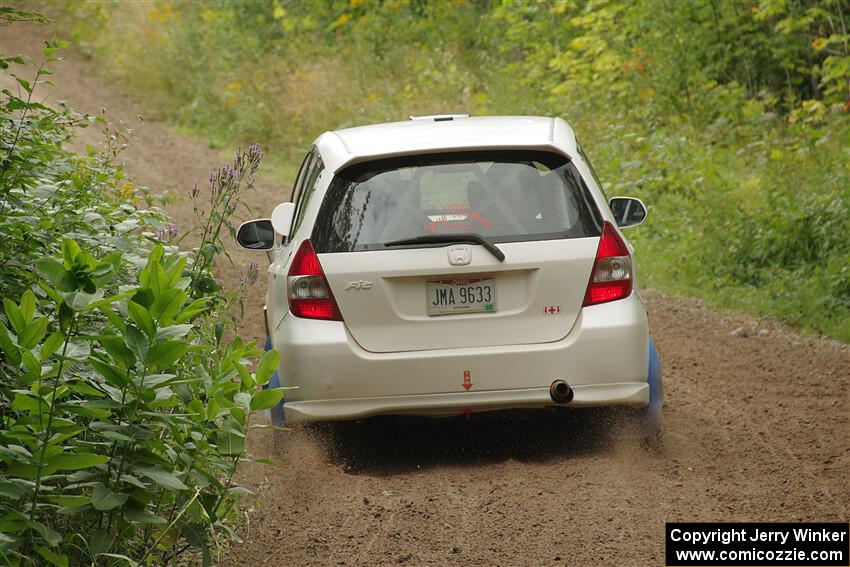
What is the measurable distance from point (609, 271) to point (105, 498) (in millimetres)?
3085

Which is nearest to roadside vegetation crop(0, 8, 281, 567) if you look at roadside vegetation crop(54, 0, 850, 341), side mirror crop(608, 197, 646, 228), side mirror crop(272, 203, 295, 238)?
side mirror crop(272, 203, 295, 238)

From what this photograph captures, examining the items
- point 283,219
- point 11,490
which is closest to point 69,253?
point 11,490

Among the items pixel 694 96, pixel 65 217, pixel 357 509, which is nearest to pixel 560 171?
pixel 357 509

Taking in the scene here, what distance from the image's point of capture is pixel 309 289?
246 inches

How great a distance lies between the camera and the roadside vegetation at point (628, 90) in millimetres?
11789

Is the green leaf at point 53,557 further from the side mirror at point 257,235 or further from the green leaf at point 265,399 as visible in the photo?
the side mirror at point 257,235

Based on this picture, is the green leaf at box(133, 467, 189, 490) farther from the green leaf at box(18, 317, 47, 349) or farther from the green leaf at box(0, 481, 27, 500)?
the green leaf at box(18, 317, 47, 349)

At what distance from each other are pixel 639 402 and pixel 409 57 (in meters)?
17.2

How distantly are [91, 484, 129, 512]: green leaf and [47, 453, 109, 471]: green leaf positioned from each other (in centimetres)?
19

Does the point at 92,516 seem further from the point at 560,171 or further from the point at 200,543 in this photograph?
the point at 560,171

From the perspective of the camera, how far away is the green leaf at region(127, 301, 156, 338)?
3.87 metres

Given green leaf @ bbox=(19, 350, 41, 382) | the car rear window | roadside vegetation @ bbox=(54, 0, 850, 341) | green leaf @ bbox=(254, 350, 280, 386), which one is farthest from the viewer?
roadside vegetation @ bbox=(54, 0, 850, 341)

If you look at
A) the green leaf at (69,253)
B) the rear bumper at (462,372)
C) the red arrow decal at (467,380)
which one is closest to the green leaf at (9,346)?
the green leaf at (69,253)

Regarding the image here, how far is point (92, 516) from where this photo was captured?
416cm
